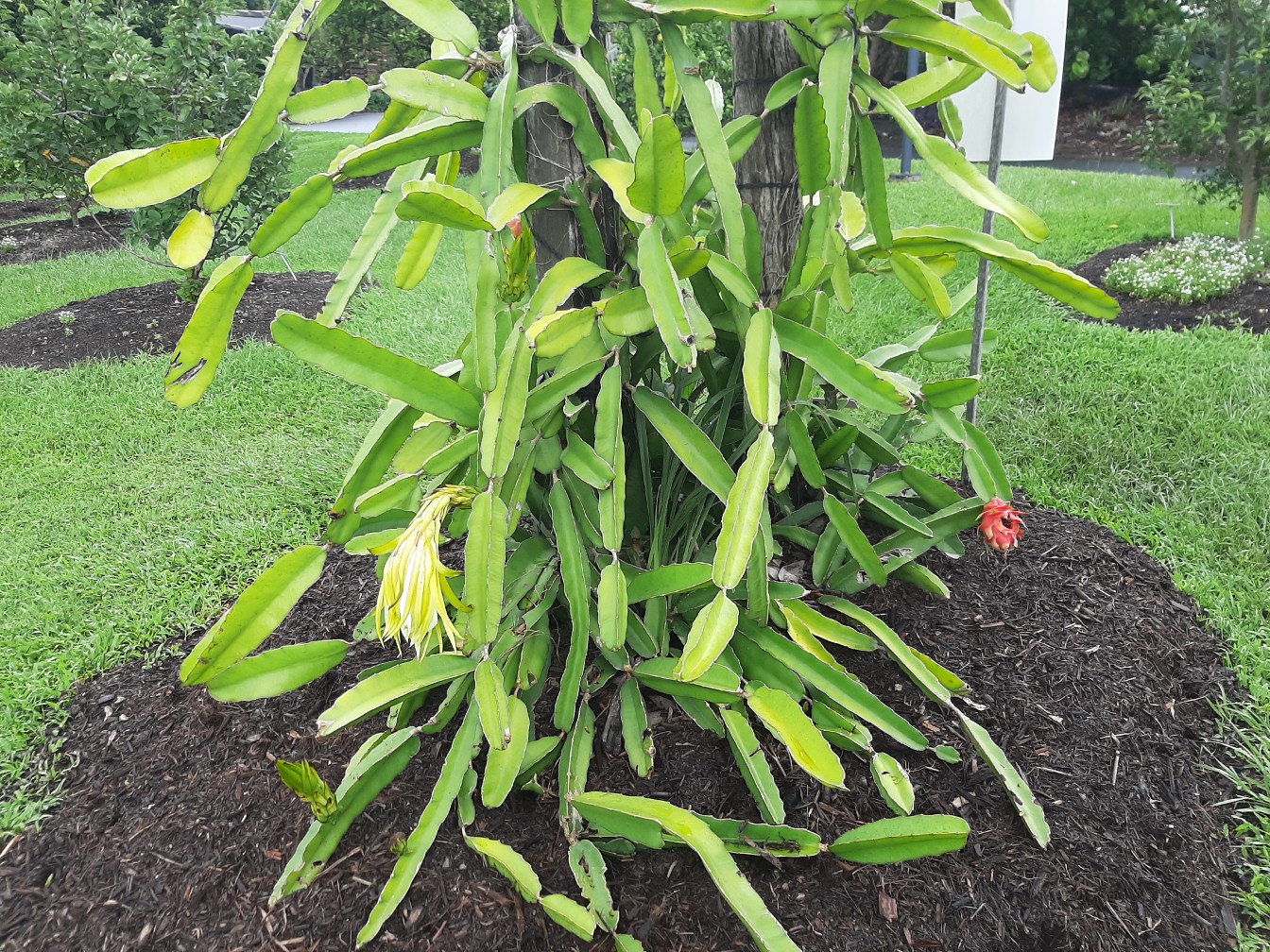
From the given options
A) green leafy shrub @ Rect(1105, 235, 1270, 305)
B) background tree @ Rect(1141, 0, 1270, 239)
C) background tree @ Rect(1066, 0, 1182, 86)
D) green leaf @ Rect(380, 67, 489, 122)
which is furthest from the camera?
background tree @ Rect(1066, 0, 1182, 86)

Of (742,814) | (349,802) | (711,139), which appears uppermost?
(711,139)

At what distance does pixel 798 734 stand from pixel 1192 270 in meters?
4.02

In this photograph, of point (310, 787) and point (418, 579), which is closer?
point (418, 579)

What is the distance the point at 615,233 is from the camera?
163 centimetres

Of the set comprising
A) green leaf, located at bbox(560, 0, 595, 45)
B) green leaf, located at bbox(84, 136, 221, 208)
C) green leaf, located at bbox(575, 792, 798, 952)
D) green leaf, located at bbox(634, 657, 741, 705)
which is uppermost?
green leaf, located at bbox(560, 0, 595, 45)

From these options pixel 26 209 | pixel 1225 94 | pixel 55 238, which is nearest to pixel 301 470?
pixel 1225 94

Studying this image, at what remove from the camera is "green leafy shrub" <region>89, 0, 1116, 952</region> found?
125 cm

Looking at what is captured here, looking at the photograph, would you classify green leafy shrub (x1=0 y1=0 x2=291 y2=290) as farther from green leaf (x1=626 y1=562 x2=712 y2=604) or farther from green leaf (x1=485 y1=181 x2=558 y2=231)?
green leaf (x1=626 y1=562 x2=712 y2=604)

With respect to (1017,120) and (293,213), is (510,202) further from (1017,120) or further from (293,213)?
(1017,120)

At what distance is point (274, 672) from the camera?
1313 millimetres

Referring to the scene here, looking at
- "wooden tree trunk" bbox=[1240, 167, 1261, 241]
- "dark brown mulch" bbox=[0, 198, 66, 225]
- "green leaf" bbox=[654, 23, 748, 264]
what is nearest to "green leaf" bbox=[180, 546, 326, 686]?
"green leaf" bbox=[654, 23, 748, 264]

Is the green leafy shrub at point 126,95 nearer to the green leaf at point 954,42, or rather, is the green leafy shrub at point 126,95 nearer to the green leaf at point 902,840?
the green leaf at point 954,42

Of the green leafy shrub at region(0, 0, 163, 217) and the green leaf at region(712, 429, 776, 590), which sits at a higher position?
the green leafy shrub at region(0, 0, 163, 217)

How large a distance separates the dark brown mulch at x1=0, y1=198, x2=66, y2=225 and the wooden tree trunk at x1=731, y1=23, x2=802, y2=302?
30.4ft
